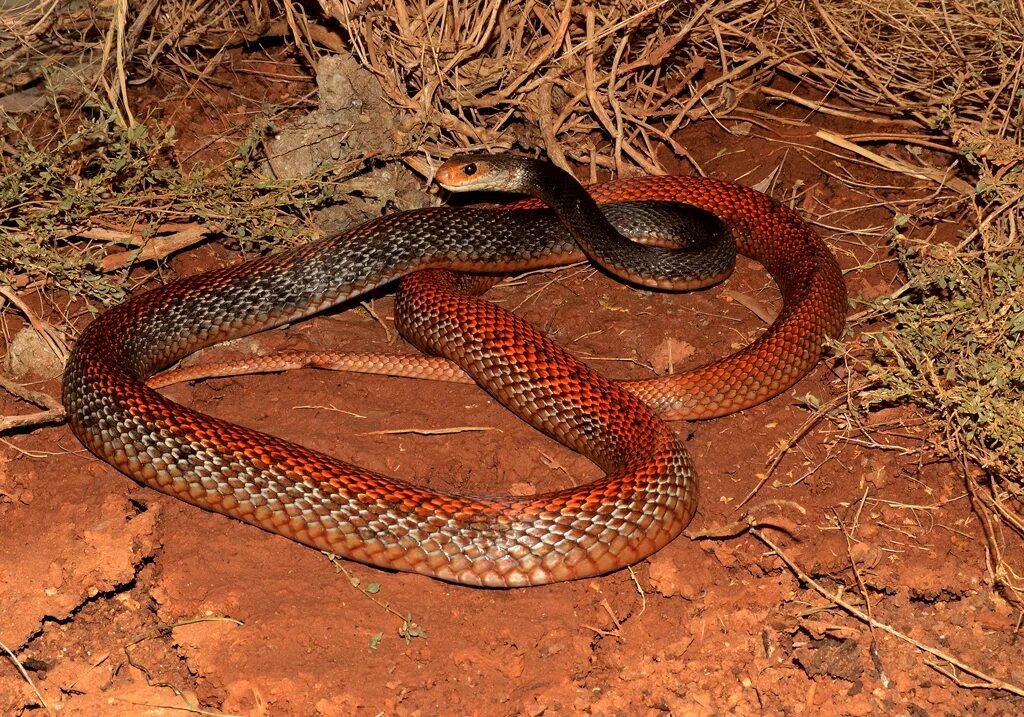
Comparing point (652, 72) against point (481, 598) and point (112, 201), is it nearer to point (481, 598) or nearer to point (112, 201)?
point (112, 201)

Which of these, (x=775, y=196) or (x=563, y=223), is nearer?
(x=563, y=223)

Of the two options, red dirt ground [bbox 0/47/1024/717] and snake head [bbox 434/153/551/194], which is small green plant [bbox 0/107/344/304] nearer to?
snake head [bbox 434/153/551/194]

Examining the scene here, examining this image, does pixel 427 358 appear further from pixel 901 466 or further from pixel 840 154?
pixel 840 154

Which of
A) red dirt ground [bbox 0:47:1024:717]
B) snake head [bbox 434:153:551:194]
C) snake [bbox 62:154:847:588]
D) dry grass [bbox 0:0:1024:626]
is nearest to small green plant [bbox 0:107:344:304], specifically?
dry grass [bbox 0:0:1024:626]

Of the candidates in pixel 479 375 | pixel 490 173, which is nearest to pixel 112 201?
pixel 490 173

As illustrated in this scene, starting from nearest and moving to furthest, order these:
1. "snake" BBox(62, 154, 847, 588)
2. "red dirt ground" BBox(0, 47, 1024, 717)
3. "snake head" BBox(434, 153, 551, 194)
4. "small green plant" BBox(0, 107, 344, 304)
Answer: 1. "red dirt ground" BBox(0, 47, 1024, 717)
2. "snake" BBox(62, 154, 847, 588)
3. "small green plant" BBox(0, 107, 344, 304)
4. "snake head" BBox(434, 153, 551, 194)

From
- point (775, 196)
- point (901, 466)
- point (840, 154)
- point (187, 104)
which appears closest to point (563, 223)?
point (775, 196)
